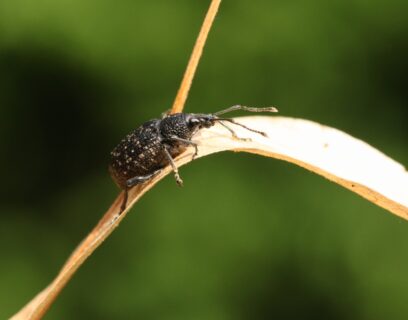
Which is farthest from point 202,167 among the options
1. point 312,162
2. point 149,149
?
point 312,162

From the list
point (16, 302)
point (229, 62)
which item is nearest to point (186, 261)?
point (16, 302)

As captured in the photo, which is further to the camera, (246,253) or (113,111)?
(113,111)

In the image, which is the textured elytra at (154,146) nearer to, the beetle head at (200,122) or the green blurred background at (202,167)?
the beetle head at (200,122)

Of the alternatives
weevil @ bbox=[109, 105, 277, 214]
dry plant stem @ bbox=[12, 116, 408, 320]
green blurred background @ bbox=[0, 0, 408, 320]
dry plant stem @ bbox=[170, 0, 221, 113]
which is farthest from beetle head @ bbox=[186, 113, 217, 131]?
green blurred background @ bbox=[0, 0, 408, 320]

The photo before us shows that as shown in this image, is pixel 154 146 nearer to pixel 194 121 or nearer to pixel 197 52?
pixel 194 121

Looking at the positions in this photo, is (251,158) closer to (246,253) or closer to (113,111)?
(246,253)

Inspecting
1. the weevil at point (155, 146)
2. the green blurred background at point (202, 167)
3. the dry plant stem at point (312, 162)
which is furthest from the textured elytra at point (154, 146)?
the green blurred background at point (202, 167)
